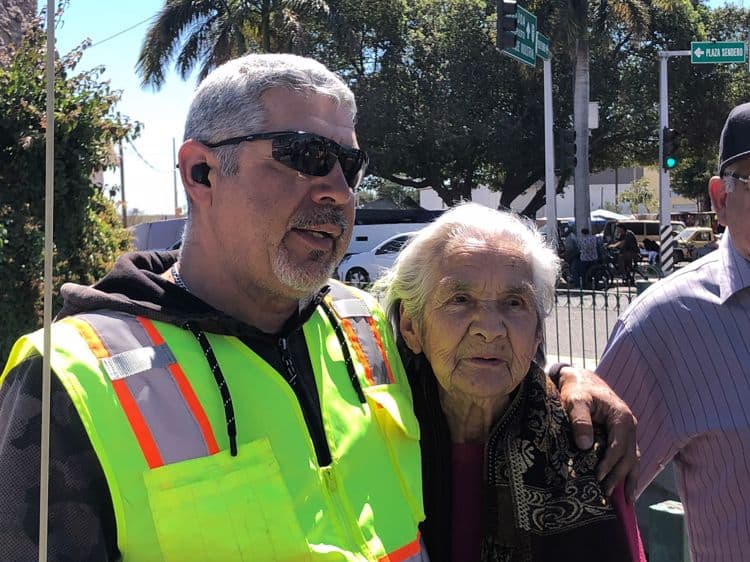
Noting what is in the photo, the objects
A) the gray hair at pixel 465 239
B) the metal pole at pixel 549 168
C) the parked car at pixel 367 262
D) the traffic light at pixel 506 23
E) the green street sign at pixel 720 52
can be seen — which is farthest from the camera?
the parked car at pixel 367 262

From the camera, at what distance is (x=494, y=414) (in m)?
2.10

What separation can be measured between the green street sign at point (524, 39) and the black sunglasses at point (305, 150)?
11.2 m

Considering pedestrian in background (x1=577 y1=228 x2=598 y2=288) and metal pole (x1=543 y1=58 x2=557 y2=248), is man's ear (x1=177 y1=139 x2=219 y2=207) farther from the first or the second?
pedestrian in background (x1=577 y1=228 x2=598 y2=288)

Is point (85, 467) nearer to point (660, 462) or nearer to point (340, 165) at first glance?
point (340, 165)

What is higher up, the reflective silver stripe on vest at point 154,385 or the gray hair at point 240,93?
the gray hair at point 240,93

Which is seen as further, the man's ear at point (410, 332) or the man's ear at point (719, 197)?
the man's ear at point (719, 197)

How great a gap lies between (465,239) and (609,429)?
58 centimetres

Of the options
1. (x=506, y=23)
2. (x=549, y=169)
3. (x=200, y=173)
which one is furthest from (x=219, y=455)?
(x=549, y=169)

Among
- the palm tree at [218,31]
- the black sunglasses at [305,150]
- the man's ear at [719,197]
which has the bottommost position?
the man's ear at [719,197]

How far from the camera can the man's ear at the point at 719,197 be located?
7.63 ft

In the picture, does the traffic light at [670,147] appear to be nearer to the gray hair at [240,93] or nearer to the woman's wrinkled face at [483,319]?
the woman's wrinkled face at [483,319]

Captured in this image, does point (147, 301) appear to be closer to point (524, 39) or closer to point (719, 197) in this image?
point (719, 197)

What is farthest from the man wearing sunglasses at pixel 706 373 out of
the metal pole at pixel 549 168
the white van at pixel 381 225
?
the white van at pixel 381 225

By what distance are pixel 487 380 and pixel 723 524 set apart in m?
0.79
